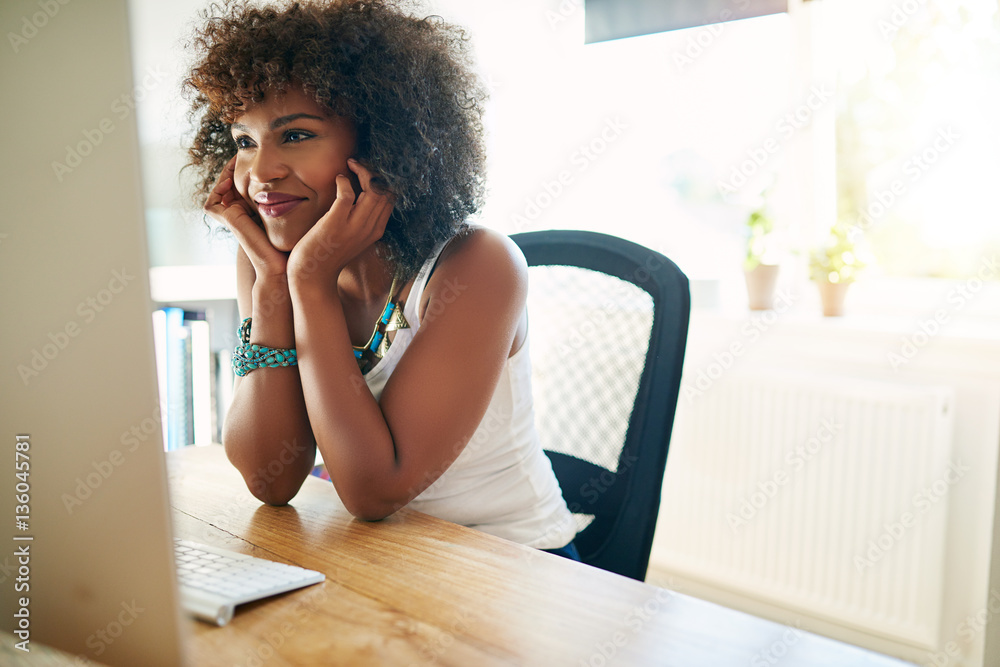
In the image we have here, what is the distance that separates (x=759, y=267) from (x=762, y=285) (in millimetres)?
54

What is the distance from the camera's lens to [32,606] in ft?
1.32

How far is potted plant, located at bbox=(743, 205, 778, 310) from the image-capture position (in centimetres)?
211

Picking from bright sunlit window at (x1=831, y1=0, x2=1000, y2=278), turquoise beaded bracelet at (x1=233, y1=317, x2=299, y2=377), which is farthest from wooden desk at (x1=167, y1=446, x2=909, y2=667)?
bright sunlit window at (x1=831, y1=0, x2=1000, y2=278)

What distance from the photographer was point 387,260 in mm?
1178

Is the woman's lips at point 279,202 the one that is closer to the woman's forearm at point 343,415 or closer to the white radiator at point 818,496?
the woman's forearm at point 343,415

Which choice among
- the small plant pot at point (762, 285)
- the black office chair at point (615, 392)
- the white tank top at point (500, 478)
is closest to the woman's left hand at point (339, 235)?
the white tank top at point (500, 478)

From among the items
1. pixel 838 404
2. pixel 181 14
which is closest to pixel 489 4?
pixel 181 14

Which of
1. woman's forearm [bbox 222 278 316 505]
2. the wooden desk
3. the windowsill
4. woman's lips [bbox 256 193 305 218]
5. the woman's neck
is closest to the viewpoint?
the wooden desk

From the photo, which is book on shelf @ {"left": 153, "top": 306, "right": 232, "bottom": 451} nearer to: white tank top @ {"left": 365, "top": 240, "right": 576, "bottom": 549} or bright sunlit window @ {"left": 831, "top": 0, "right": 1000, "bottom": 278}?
white tank top @ {"left": 365, "top": 240, "right": 576, "bottom": 549}

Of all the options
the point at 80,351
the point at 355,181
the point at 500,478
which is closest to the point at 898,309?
the point at 500,478

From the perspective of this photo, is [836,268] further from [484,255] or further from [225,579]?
[225,579]

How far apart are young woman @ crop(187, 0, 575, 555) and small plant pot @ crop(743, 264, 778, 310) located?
3.95ft

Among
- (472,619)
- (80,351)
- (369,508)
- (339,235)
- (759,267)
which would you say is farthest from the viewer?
(759,267)

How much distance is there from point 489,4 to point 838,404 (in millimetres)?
1775
